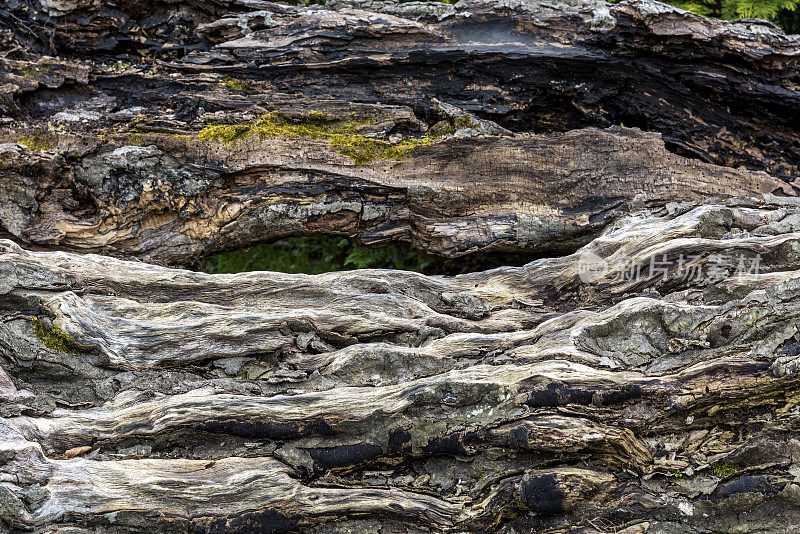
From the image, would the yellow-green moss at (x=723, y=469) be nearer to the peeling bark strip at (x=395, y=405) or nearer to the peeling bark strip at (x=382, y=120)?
the peeling bark strip at (x=395, y=405)

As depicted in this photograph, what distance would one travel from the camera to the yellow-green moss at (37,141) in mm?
7828

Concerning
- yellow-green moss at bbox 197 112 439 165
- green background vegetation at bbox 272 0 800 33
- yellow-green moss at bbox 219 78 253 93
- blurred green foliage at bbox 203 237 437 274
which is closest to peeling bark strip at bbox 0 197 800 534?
yellow-green moss at bbox 197 112 439 165

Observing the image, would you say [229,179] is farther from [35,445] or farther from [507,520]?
[507,520]

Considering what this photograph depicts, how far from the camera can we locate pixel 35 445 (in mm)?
5504

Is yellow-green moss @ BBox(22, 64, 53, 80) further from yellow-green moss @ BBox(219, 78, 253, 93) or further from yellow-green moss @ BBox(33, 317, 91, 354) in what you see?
yellow-green moss @ BBox(33, 317, 91, 354)

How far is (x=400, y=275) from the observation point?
7.57 metres

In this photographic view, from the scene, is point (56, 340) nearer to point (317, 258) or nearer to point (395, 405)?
point (395, 405)

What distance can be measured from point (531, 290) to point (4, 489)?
6355 mm

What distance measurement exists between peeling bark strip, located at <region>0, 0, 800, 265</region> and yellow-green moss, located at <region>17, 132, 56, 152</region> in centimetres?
3

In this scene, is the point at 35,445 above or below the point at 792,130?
below

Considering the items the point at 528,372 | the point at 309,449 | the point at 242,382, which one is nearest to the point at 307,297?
the point at 242,382

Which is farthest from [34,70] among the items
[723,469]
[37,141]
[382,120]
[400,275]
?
[723,469]

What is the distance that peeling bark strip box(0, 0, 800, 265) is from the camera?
813 centimetres

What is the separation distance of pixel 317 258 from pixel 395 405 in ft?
17.7
